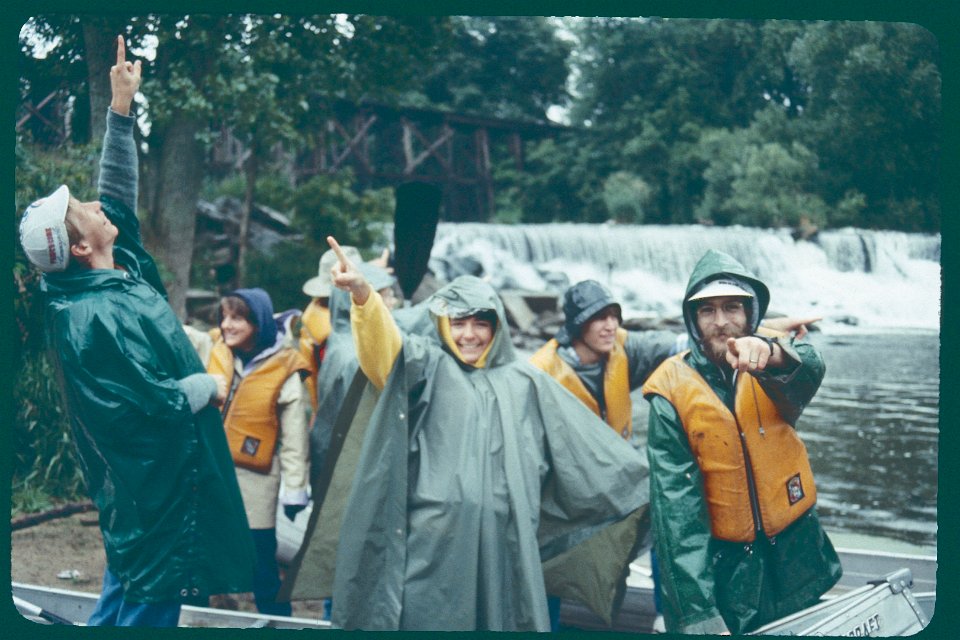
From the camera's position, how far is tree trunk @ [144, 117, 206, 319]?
482 centimetres

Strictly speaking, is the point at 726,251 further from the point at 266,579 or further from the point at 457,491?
the point at 266,579

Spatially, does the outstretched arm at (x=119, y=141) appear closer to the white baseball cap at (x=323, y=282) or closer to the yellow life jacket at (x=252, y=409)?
the yellow life jacket at (x=252, y=409)

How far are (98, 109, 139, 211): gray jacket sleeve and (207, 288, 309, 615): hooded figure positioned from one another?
695 mm

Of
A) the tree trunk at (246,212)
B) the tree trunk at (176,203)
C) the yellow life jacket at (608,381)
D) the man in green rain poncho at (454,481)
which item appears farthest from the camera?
the tree trunk at (246,212)

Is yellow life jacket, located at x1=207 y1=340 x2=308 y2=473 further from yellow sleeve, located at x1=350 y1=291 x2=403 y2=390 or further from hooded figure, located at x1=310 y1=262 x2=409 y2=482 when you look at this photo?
yellow sleeve, located at x1=350 y1=291 x2=403 y2=390

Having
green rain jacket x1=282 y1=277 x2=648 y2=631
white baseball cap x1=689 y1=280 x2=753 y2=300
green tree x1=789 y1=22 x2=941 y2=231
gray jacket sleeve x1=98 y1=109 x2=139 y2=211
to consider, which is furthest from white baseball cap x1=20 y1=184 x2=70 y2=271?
green tree x1=789 y1=22 x2=941 y2=231

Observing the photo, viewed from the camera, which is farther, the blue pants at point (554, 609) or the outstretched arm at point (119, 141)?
the blue pants at point (554, 609)

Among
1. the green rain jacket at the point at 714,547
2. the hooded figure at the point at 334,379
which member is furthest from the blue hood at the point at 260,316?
the green rain jacket at the point at 714,547

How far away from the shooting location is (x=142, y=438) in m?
2.76

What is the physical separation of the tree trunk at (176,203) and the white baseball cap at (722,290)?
2.95 meters

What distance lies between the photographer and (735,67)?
443 cm

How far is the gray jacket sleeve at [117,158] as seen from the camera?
301 cm

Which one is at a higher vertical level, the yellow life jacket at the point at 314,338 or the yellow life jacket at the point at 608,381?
the yellow life jacket at the point at 314,338

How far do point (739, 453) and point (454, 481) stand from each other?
2.88 ft
